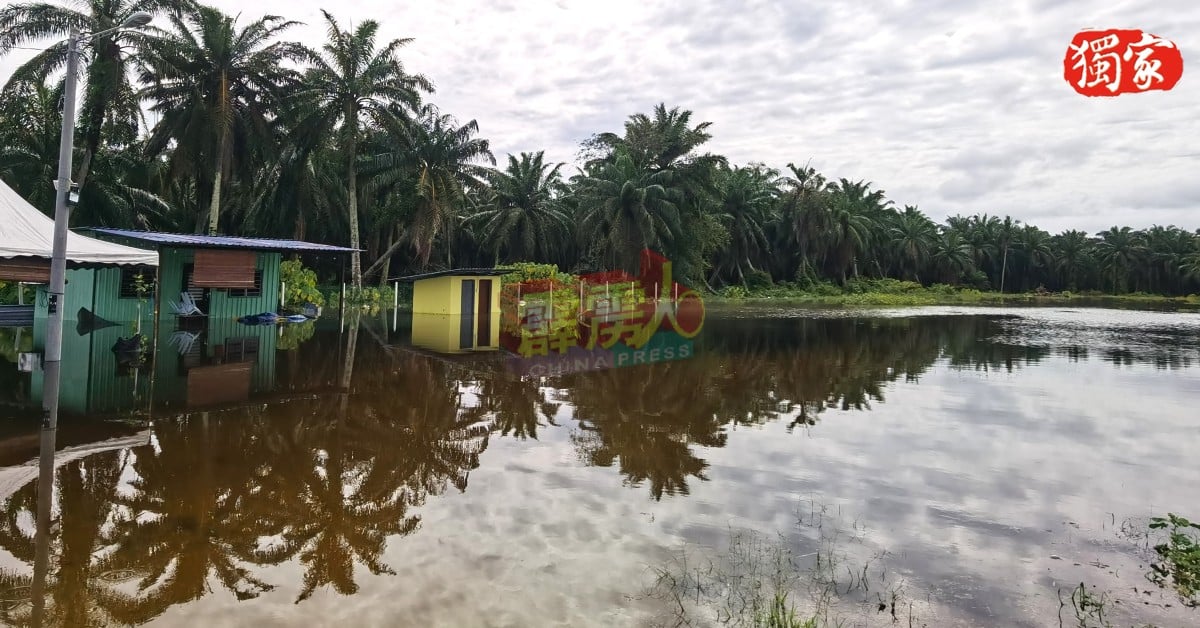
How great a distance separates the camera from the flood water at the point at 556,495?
416 centimetres

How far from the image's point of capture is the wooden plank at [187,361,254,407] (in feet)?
31.7

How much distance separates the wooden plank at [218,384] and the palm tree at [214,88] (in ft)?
57.4

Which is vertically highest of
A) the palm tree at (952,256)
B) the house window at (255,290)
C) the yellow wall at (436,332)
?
the palm tree at (952,256)

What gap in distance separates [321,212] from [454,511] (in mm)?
34968

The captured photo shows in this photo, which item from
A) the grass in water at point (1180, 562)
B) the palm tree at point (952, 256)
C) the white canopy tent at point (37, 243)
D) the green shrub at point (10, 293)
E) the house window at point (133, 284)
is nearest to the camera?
the grass in water at point (1180, 562)

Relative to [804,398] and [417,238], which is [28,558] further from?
[417,238]

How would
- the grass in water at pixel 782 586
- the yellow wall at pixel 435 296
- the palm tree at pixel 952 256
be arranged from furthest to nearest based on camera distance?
the palm tree at pixel 952 256
the yellow wall at pixel 435 296
the grass in water at pixel 782 586

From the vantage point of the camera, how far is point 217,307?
2189 cm

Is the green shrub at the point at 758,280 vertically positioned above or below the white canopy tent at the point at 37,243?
above

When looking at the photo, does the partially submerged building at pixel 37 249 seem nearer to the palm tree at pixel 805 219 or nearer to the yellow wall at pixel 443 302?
the yellow wall at pixel 443 302

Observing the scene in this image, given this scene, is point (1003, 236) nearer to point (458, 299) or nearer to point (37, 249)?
point (458, 299)

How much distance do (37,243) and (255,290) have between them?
1059cm

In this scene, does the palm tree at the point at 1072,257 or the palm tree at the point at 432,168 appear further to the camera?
the palm tree at the point at 1072,257

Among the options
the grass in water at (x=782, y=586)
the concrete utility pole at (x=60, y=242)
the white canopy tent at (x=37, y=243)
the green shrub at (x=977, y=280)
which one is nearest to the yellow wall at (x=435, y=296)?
the white canopy tent at (x=37, y=243)
